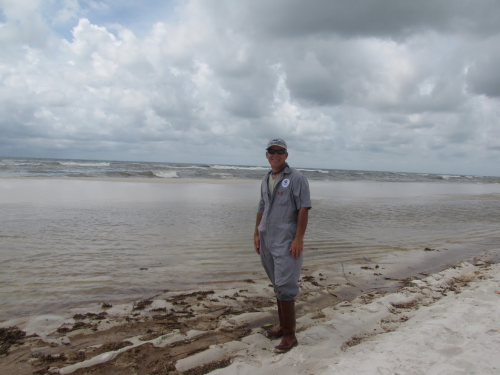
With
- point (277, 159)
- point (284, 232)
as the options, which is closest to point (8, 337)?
point (284, 232)

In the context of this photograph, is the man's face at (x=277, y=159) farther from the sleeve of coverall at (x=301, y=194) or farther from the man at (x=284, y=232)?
the sleeve of coverall at (x=301, y=194)

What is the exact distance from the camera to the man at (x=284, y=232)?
3461 mm

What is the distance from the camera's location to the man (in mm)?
3461

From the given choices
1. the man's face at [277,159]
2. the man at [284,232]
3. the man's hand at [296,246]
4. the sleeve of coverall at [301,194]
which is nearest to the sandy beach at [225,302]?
the man at [284,232]

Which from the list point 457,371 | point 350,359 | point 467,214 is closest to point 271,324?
point 350,359

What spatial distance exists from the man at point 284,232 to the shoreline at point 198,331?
311 millimetres

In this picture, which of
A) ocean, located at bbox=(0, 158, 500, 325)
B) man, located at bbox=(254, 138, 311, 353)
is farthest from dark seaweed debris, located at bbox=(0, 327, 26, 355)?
man, located at bbox=(254, 138, 311, 353)

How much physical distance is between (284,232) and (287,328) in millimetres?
996

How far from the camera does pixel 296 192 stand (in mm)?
3484

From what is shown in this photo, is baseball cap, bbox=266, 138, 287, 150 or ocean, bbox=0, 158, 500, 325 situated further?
ocean, bbox=0, 158, 500, 325

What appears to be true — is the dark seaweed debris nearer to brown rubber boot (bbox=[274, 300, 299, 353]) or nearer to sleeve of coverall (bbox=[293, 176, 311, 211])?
brown rubber boot (bbox=[274, 300, 299, 353])

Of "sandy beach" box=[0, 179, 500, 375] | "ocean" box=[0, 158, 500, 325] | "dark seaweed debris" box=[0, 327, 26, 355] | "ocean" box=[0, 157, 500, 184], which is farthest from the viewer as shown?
"ocean" box=[0, 157, 500, 184]

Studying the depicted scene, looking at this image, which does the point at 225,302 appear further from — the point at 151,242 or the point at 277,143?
the point at 151,242

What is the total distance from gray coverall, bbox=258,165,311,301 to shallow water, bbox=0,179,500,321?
213 centimetres
